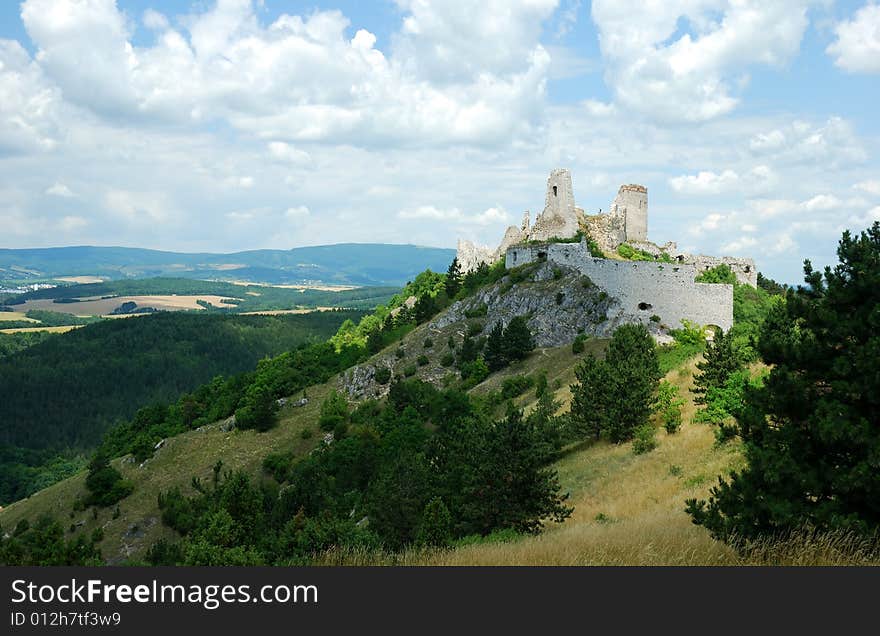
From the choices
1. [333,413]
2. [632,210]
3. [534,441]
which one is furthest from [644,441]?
[632,210]

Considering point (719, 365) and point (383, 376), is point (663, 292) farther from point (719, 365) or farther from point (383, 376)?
point (383, 376)

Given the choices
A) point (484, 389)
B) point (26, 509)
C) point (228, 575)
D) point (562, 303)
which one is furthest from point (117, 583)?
point (26, 509)

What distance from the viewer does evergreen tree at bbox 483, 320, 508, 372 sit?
57938 millimetres

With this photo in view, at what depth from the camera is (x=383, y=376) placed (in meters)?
64.4

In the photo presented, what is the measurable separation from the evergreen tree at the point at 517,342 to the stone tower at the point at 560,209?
1301 centimetres

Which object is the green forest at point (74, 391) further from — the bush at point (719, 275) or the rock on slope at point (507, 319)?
the bush at point (719, 275)

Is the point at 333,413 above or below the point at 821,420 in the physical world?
below

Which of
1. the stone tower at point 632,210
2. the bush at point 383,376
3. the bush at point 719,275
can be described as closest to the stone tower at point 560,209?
the stone tower at point 632,210

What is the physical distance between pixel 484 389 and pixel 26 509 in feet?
152

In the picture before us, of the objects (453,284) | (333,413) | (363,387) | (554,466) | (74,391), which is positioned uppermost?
(453,284)

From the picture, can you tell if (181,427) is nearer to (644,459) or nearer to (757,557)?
(644,459)

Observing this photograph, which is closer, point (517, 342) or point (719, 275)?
point (517, 342)

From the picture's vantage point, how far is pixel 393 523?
23.5m

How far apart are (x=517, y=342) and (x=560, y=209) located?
15.6 metres
